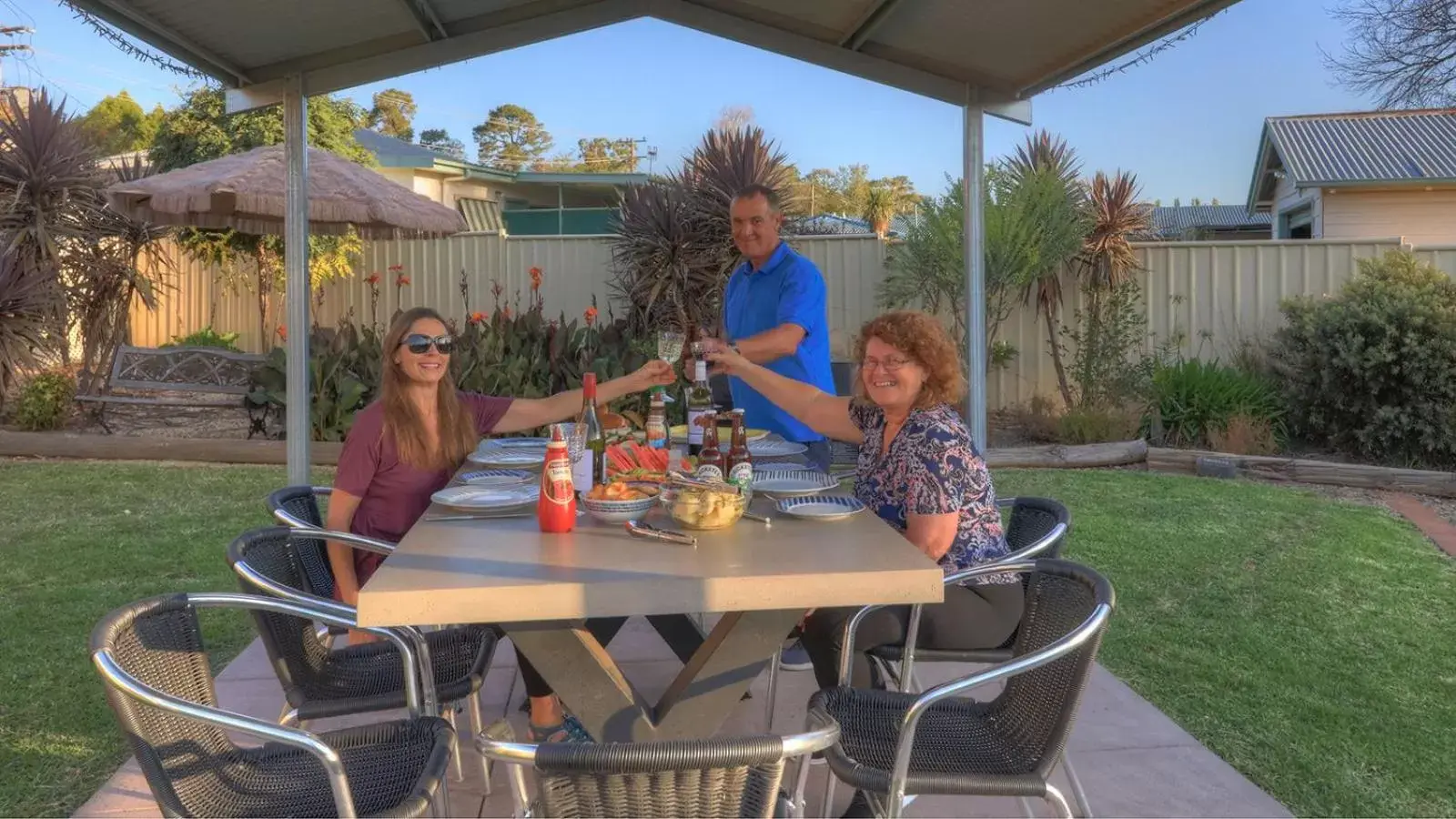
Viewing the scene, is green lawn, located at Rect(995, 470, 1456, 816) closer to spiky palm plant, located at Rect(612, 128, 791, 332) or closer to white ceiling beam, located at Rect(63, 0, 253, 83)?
spiky palm plant, located at Rect(612, 128, 791, 332)

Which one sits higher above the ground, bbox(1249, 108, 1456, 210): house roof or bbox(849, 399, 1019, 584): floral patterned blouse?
bbox(1249, 108, 1456, 210): house roof

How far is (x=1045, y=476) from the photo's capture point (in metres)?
8.13

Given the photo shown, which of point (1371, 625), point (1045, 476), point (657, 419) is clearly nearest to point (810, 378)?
point (657, 419)

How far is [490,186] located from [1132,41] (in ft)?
59.6

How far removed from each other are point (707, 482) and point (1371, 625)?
143 inches

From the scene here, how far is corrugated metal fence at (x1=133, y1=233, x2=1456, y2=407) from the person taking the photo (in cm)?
987

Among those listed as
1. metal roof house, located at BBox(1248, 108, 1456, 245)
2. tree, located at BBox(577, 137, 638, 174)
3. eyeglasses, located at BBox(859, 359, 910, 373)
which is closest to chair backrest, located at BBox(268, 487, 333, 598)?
eyeglasses, located at BBox(859, 359, 910, 373)

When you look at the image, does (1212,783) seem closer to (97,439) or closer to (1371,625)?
(1371,625)

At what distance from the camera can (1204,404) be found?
9031 mm

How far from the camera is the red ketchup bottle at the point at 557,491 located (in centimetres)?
243

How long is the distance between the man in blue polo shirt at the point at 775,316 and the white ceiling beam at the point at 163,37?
2298mm

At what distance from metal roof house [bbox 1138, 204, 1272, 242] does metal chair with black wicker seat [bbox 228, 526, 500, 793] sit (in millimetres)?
17587

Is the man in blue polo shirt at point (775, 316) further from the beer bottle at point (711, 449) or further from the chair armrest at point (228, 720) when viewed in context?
the chair armrest at point (228, 720)

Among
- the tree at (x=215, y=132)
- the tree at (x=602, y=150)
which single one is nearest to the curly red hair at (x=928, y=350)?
the tree at (x=215, y=132)
